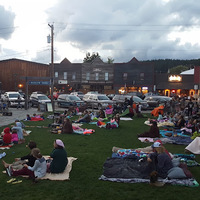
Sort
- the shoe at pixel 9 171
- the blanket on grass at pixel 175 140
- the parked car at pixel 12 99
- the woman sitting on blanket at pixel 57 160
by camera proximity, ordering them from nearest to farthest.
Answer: the shoe at pixel 9 171 → the woman sitting on blanket at pixel 57 160 → the blanket on grass at pixel 175 140 → the parked car at pixel 12 99

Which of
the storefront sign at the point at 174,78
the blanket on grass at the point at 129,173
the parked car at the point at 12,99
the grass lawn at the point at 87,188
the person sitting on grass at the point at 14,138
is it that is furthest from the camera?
the storefront sign at the point at 174,78

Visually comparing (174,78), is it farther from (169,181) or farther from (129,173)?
(169,181)

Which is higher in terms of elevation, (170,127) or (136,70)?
(136,70)

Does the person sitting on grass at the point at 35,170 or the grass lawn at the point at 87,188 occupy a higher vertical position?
the person sitting on grass at the point at 35,170

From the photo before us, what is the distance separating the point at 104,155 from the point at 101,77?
4731 cm

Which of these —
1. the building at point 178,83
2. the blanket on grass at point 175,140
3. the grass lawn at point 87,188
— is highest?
the building at point 178,83

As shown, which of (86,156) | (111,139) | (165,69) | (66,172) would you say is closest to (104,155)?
(86,156)

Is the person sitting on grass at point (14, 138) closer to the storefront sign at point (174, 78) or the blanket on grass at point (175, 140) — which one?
the blanket on grass at point (175, 140)

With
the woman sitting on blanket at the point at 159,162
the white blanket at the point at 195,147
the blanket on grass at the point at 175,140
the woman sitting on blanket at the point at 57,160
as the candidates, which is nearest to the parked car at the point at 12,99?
the blanket on grass at the point at 175,140

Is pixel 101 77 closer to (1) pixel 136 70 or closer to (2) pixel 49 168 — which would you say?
(1) pixel 136 70

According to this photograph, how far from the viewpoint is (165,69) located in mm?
154625

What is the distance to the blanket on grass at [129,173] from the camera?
6.53m

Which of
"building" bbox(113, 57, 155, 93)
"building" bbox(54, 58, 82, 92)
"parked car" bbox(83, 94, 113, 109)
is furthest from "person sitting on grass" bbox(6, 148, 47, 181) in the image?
"building" bbox(54, 58, 82, 92)

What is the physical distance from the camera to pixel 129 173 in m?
7.09
